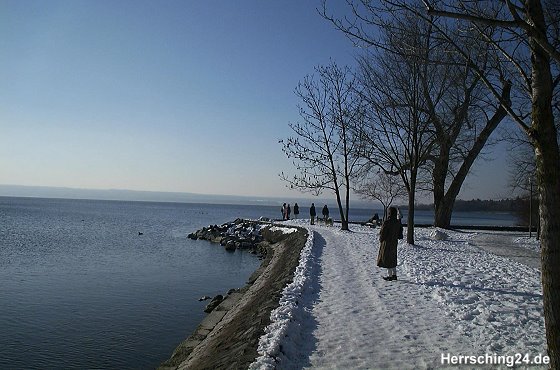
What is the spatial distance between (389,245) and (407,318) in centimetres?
372

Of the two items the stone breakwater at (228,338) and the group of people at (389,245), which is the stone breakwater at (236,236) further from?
the group of people at (389,245)

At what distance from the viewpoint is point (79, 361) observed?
994 cm

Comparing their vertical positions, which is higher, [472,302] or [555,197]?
[555,197]

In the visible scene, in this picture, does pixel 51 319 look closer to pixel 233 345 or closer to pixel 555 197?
pixel 233 345

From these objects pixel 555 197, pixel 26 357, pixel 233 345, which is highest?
pixel 555 197

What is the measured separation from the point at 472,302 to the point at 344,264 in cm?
558

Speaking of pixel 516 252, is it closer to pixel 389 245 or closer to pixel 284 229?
pixel 389 245

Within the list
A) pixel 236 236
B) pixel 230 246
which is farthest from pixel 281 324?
pixel 236 236

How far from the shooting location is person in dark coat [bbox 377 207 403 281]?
461 inches

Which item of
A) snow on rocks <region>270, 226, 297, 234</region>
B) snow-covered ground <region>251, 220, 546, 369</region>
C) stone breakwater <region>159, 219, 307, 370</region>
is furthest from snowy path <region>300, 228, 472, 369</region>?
snow on rocks <region>270, 226, 297, 234</region>

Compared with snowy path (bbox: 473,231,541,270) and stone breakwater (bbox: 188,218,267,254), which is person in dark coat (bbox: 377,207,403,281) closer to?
snowy path (bbox: 473,231,541,270)

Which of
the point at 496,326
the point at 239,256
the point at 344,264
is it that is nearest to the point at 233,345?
the point at 496,326

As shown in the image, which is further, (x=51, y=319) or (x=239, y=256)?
(x=239, y=256)

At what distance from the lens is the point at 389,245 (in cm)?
1173
